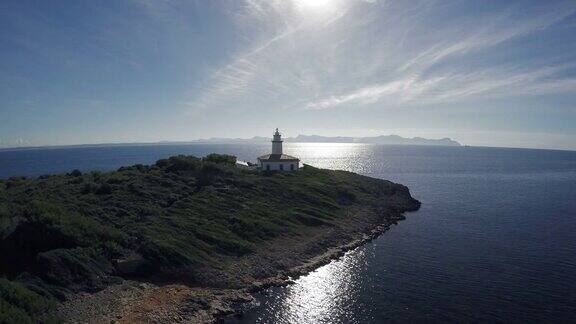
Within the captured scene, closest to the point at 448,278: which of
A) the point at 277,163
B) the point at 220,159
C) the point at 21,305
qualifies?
the point at 21,305

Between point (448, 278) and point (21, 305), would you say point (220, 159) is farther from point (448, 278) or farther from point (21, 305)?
point (21, 305)

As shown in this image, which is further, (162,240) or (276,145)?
(276,145)

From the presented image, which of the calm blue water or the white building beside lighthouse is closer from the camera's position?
the calm blue water

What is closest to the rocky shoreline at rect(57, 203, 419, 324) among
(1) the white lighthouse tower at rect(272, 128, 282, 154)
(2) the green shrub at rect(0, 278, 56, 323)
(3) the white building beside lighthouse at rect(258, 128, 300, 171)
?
(2) the green shrub at rect(0, 278, 56, 323)

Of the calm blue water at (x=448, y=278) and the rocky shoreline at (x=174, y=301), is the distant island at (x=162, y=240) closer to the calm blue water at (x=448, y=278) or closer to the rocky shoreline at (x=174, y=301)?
the rocky shoreline at (x=174, y=301)

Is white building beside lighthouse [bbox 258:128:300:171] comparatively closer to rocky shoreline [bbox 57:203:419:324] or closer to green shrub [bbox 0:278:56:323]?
rocky shoreline [bbox 57:203:419:324]

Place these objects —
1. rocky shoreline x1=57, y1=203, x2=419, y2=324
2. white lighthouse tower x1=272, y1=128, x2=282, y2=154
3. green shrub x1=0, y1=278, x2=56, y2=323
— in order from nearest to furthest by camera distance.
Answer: green shrub x1=0, y1=278, x2=56, y2=323 < rocky shoreline x1=57, y1=203, x2=419, y2=324 < white lighthouse tower x1=272, y1=128, x2=282, y2=154

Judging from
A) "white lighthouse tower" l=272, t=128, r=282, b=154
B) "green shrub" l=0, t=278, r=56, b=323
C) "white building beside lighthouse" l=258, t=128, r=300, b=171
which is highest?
"white lighthouse tower" l=272, t=128, r=282, b=154

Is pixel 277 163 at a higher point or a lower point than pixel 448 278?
higher
